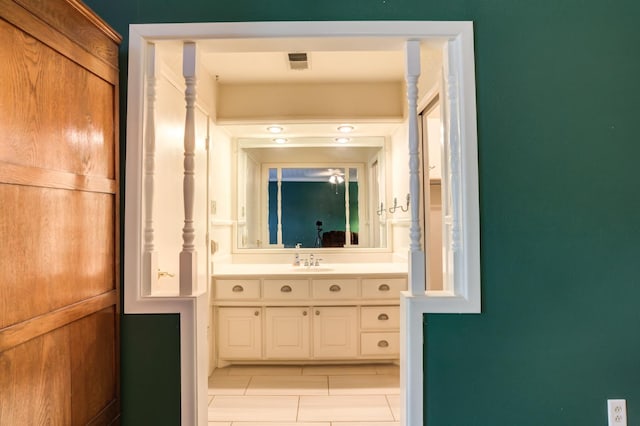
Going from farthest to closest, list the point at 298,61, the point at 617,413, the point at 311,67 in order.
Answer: the point at 311,67 < the point at 298,61 < the point at 617,413

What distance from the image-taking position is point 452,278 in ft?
5.09

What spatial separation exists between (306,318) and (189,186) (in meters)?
1.67

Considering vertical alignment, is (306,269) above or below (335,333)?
above

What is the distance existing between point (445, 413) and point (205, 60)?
262 centimetres

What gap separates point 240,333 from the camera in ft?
9.27

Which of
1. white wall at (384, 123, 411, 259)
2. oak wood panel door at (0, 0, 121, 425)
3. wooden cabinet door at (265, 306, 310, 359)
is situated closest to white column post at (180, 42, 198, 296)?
oak wood panel door at (0, 0, 121, 425)

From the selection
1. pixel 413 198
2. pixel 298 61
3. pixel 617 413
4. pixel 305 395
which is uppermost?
pixel 298 61

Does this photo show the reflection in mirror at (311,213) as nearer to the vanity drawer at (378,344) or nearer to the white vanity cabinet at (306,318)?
the white vanity cabinet at (306,318)

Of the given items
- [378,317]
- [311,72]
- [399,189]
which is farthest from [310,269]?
[311,72]

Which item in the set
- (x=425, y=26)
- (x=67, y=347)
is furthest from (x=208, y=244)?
(x=425, y=26)

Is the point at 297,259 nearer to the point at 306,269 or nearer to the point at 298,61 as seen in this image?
the point at 306,269

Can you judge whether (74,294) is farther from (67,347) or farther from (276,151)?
(276,151)

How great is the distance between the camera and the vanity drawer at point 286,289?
112 inches

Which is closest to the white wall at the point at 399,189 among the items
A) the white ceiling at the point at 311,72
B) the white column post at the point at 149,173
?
the white ceiling at the point at 311,72
